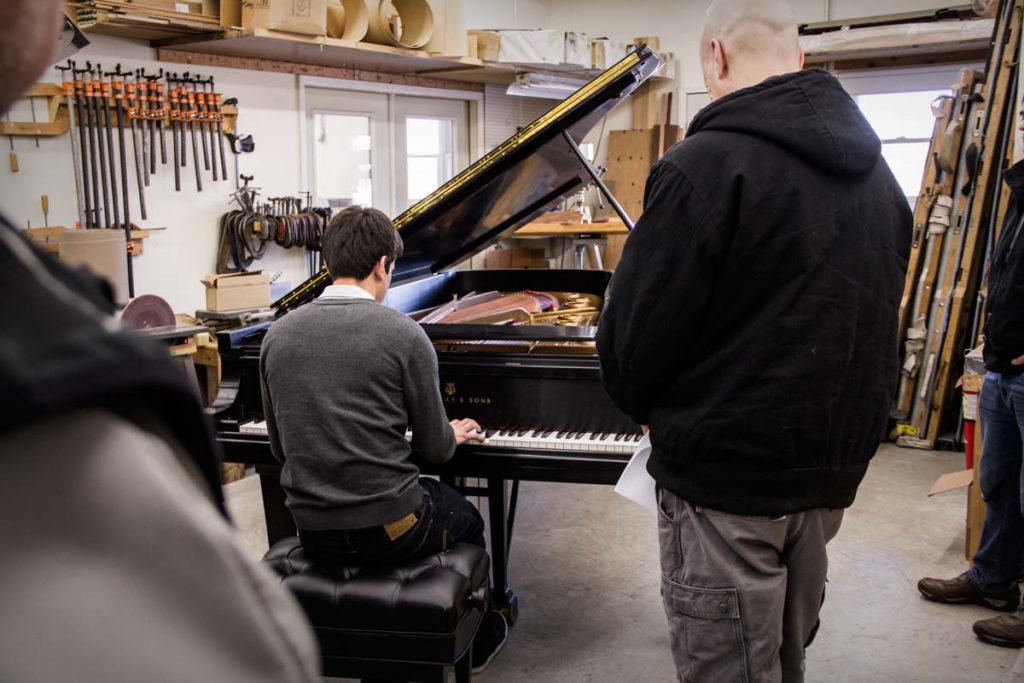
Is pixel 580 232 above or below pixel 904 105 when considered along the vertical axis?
below

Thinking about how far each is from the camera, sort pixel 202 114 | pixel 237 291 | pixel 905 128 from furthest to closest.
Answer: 1. pixel 905 128
2. pixel 202 114
3. pixel 237 291

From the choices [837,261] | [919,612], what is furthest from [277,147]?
[837,261]

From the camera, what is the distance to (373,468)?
2295 millimetres

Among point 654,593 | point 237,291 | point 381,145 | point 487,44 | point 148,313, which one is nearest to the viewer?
point 654,593

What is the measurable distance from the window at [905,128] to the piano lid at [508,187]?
4.75 metres

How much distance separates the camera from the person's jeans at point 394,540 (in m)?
2.33

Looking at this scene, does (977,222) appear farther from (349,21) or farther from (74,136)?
(74,136)

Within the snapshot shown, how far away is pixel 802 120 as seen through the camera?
5.50ft

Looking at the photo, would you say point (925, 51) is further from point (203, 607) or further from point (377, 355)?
point (203, 607)

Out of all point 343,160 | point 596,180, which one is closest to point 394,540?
point 596,180

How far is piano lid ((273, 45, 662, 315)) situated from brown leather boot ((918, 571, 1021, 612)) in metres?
2.03

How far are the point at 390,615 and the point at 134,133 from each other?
373cm

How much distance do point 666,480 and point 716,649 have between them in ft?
1.07

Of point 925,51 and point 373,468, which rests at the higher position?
point 925,51
